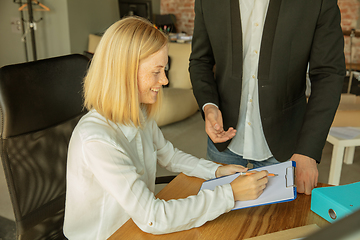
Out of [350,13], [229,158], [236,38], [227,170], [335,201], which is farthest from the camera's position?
[350,13]

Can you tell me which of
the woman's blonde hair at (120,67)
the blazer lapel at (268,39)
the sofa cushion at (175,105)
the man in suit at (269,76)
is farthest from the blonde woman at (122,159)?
the sofa cushion at (175,105)

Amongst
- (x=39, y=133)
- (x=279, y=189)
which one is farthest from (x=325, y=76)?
(x=39, y=133)

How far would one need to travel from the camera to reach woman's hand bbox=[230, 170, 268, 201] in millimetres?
894

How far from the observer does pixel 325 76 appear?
1.12 metres

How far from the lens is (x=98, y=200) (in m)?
0.96

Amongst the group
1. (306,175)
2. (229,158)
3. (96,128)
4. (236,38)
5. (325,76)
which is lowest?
(229,158)

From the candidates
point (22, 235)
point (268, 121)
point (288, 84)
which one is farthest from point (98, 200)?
point (288, 84)

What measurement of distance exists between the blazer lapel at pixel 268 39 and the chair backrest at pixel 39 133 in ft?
2.22

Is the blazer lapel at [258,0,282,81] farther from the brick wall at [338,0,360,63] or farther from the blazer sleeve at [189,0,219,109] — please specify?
the brick wall at [338,0,360,63]

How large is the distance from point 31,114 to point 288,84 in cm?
91

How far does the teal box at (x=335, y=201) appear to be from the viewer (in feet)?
2.65

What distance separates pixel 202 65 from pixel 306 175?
0.65m

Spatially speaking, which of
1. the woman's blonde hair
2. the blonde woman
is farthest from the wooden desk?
the woman's blonde hair

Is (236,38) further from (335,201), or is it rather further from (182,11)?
(182,11)
